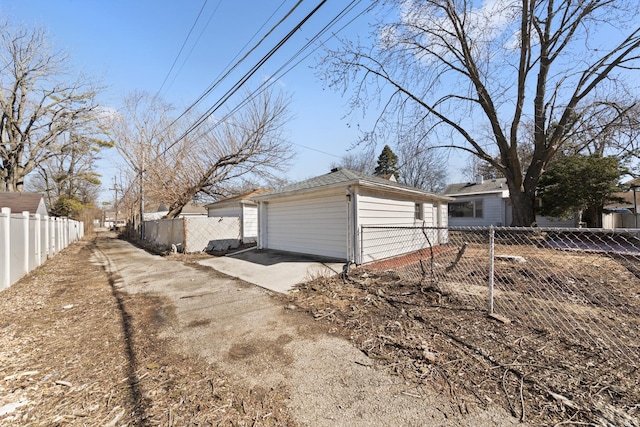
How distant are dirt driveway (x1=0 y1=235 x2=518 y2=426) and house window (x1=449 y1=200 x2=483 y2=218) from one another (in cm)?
1768

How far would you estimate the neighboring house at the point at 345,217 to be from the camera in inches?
299

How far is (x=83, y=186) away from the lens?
35.2 metres

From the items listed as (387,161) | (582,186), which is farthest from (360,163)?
(582,186)

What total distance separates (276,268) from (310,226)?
207cm

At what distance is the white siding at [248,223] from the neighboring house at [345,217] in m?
3.60

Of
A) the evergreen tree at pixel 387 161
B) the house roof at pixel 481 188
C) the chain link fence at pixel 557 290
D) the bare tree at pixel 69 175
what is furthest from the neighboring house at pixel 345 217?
the evergreen tree at pixel 387 161

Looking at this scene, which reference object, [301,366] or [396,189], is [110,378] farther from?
[396,189]

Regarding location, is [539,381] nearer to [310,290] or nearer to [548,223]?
[310,290]

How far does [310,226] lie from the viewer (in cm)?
908

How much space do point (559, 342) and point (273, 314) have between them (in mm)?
3600

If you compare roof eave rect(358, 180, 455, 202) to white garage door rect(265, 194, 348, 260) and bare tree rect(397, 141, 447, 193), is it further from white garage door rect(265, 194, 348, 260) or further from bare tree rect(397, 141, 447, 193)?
bare tree rect(397, 141, 447, 193)

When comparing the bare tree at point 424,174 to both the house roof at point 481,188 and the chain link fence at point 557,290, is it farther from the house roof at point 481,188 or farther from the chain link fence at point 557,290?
the chain link fence at point 557,290

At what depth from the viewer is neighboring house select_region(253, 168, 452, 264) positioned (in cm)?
758

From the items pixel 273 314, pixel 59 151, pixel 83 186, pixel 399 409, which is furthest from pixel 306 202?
pixel 83 186
